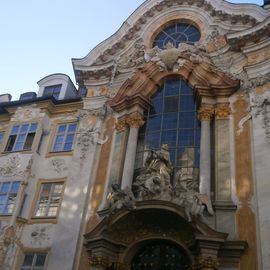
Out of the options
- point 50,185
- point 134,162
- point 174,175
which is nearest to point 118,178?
point 134,162

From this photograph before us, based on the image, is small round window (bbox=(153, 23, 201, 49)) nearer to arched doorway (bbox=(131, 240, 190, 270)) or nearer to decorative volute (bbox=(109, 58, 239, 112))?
decorative volute (bbox=(109, 58, 239, 112))

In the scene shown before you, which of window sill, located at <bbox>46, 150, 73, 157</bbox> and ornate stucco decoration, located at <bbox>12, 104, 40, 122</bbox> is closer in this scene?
window sill, located at <bbox>46, 150, 73, 157</bbox>

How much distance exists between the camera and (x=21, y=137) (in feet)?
70.2

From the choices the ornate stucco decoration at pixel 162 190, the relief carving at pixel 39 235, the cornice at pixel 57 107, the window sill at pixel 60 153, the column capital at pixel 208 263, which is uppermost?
the cornice at pixel 57 107

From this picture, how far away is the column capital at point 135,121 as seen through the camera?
19.4 meters

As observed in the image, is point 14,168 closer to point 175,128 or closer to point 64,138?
point 64,138

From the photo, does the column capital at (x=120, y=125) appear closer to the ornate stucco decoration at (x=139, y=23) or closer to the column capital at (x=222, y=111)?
the column capital at (x=222, y=111)

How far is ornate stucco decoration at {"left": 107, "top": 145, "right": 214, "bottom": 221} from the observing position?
49.9ft

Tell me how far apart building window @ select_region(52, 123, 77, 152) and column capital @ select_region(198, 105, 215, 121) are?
700 centimetres

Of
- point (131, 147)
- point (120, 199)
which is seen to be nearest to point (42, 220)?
point (120, 199)

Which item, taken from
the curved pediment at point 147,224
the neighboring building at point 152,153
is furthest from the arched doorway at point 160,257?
the curved pediment at point 147,224

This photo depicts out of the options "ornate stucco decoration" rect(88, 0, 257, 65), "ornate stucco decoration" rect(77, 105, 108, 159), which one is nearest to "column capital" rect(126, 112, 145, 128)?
"ornate stucco decoration" rect(77, 105, 108, 159)

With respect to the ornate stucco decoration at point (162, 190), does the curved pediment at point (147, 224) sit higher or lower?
lower

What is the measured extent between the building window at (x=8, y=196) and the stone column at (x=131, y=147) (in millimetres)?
5625
